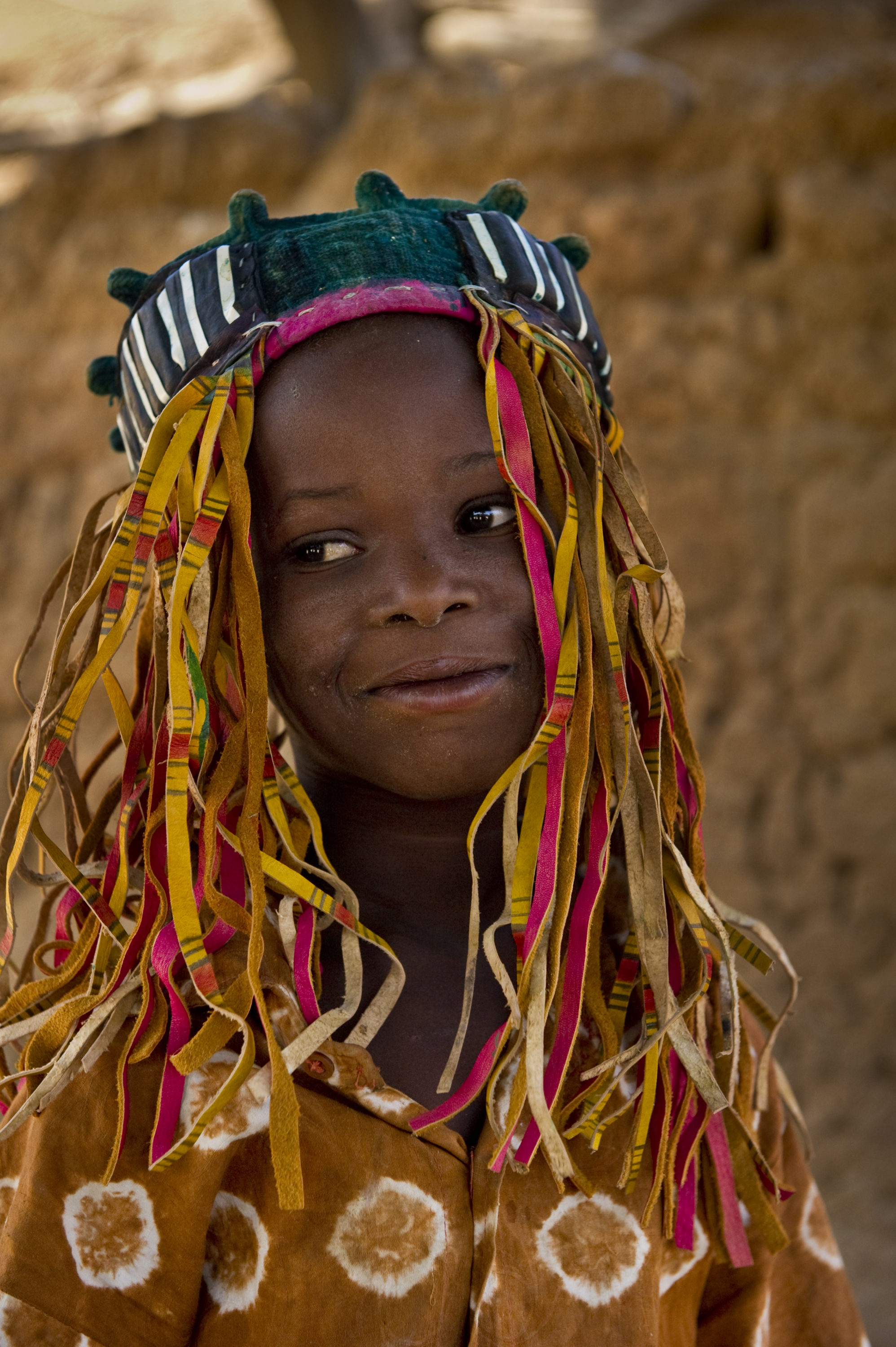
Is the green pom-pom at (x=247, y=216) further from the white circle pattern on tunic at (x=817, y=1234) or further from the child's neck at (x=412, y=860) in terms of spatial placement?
the white circle pattern on tunic at (x=817, y=1234)

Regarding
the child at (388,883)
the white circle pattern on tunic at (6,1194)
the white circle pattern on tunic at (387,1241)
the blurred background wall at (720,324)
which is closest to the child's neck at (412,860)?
the child at (388,883)

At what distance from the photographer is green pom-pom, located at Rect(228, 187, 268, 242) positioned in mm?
1131

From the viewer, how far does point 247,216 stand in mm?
1132

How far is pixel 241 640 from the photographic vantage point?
3.43 feet

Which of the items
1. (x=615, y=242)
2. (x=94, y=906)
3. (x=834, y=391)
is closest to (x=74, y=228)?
(x=615, y=242)

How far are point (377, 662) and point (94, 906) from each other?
323 millimetres

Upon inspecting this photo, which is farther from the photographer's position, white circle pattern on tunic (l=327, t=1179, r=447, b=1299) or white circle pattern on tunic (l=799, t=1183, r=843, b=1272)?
white circle pattern on tunic (l=799, t=1183, r=843, b=1272)

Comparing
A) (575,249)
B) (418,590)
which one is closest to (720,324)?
(575,249)

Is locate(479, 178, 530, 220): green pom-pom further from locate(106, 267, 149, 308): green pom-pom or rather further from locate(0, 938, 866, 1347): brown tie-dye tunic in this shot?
locate(0, 938, 866, 1347): brown tie-dye tunic

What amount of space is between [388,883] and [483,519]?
14.6 inches

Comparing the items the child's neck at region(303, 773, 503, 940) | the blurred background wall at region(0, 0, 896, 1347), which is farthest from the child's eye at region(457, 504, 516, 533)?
the blurred background wall at region(0, 0, 896, 1347)

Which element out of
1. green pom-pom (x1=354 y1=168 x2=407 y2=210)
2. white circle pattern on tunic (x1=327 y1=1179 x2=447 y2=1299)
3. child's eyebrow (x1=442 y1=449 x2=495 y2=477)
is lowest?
white circle pattern on tunic (x1=327 y1=1179 x2=447 y2=1299)

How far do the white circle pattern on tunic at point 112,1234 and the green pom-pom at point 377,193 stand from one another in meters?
0.89

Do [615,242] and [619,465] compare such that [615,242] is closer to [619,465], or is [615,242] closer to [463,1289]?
[619,465]
